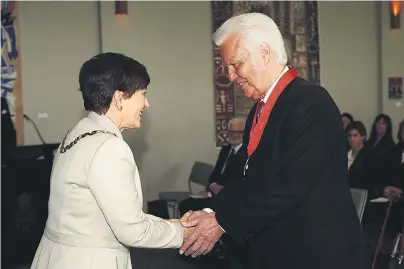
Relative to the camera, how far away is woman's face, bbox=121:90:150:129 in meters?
2.24

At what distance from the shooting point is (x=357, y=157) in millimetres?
6391

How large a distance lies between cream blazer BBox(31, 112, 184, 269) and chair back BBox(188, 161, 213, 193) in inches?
211

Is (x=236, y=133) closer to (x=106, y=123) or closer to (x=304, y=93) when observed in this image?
(x=304, y=93)

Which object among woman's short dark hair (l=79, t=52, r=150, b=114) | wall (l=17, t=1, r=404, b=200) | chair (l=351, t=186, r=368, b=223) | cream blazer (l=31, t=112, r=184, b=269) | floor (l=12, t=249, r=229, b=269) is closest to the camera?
cream blazer (l=31, t=112, r=184, b=269)

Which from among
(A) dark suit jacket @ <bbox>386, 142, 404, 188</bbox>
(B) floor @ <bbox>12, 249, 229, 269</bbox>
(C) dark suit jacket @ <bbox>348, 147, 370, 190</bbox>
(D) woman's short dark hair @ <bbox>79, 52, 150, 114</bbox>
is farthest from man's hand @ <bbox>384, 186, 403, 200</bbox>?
(D) woman's short dark hair @ <bbox>79, 52, 150, 114</bbox>

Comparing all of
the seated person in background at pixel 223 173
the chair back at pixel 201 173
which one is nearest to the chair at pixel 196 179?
the chair back at pixel 201 173

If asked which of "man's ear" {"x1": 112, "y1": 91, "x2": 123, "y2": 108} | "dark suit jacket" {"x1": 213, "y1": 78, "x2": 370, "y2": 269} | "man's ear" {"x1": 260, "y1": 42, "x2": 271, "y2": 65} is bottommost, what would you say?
"dark suit jacket" {"x1": 213, "y1": 78, "x2": 370, "y2": 269}

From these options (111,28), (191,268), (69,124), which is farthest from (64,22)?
(191,268)

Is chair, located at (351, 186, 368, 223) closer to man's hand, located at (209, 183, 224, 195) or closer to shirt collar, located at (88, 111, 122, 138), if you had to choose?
shirt collar, located at (88, 111, 122, 138)

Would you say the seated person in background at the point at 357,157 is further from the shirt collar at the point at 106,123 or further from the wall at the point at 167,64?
the shirt collar at the point at 106,123

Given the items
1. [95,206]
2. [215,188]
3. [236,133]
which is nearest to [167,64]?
[236,133]

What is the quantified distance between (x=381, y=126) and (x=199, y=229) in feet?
20.8

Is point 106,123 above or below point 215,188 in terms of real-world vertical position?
above

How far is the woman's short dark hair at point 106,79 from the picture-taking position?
220 centimetres
